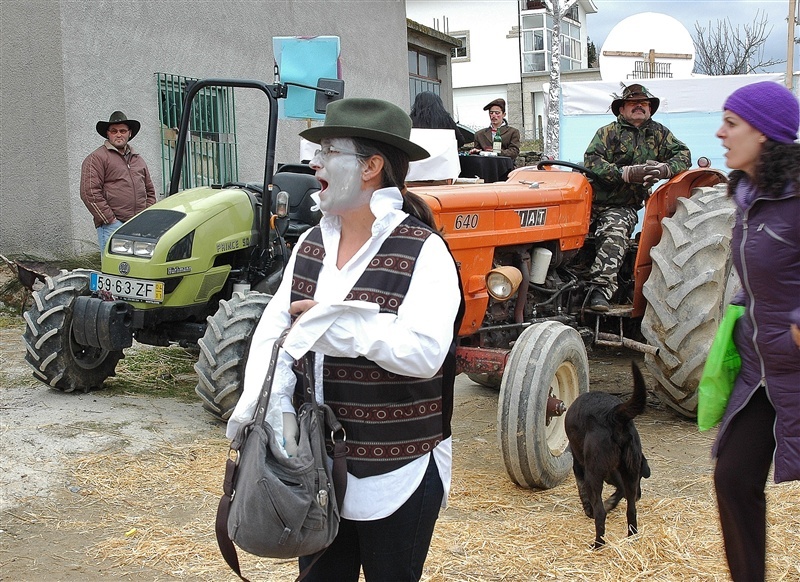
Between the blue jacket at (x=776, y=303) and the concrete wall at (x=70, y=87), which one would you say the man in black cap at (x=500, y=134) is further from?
the blue jacket at (x=776, y=303)

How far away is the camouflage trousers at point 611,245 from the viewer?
6.00 metres

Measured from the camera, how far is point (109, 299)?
19.5 feet

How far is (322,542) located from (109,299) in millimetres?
4133

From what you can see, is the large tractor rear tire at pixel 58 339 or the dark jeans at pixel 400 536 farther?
the large tractor rear tire at pixel 58 339

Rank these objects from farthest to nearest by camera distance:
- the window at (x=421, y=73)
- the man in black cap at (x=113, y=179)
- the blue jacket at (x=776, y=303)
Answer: the window at (x=421, y=73), the man in black cap at (x=113, y=179), the blue jacket at (x=776, y=303)

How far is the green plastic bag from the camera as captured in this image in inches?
115

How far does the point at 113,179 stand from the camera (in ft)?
26.6

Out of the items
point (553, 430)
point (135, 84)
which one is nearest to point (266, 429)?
point (553, 430)

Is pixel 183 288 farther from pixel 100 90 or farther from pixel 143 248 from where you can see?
pixel 100 90

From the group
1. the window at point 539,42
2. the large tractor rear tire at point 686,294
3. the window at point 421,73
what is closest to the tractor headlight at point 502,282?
the large tractor rear tire at point 686,294

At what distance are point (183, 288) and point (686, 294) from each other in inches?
123

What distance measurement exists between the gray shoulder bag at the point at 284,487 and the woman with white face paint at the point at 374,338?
0.16ft

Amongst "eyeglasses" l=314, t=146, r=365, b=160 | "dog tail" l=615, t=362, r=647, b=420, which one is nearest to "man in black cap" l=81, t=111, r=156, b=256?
"dog tail" l=615, t=362, r=647, b=420

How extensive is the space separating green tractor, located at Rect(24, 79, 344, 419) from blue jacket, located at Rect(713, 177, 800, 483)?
3286mm
